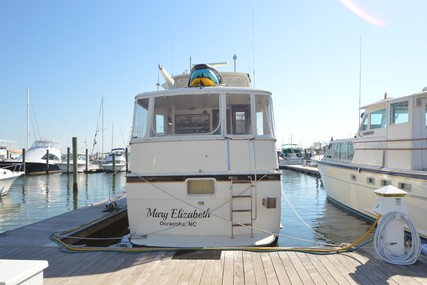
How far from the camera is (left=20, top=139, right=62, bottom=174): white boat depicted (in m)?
38.3

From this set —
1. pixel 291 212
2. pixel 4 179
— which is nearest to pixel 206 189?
pixel 291 212

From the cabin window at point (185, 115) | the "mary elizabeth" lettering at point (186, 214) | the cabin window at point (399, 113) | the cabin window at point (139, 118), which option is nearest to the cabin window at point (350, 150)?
the cabin window at point (399, 113)

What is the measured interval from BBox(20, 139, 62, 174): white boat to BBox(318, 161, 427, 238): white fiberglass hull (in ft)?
111

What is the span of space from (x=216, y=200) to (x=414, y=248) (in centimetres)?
321

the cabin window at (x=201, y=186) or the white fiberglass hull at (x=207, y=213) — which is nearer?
the white fiberglass hull at (x=207, y=213)

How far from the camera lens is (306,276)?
13.8ft

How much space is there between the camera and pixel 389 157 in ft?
31.4

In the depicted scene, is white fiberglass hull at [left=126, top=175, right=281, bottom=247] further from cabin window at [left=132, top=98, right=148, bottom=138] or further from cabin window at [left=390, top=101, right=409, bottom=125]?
cabin window at [left=390, top=101, right=409, bottom=125]

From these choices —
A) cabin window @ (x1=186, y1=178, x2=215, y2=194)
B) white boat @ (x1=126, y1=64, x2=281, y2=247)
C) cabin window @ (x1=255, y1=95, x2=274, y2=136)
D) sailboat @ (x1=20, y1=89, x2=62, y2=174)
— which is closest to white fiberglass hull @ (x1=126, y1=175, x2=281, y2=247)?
white boat @ (x1=126, y1=64, x2=281, y2=247)

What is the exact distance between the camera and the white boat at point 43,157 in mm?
38269

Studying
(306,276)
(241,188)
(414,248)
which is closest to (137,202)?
(241,188)

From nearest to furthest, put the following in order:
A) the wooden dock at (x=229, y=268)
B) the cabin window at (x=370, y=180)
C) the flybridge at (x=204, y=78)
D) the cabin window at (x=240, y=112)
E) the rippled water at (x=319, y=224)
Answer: the wooden dock at (x=229, y=268), the cabin window at (x=240, y=112), the flybridge at (x=204, y=78), the rippled water at (x=319, y=224), the cabin window at (x=370, y=180)

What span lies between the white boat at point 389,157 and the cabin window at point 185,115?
17.0 feet

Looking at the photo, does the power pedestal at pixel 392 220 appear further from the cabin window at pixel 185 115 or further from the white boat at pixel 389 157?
the white boat at pixel 389 157
